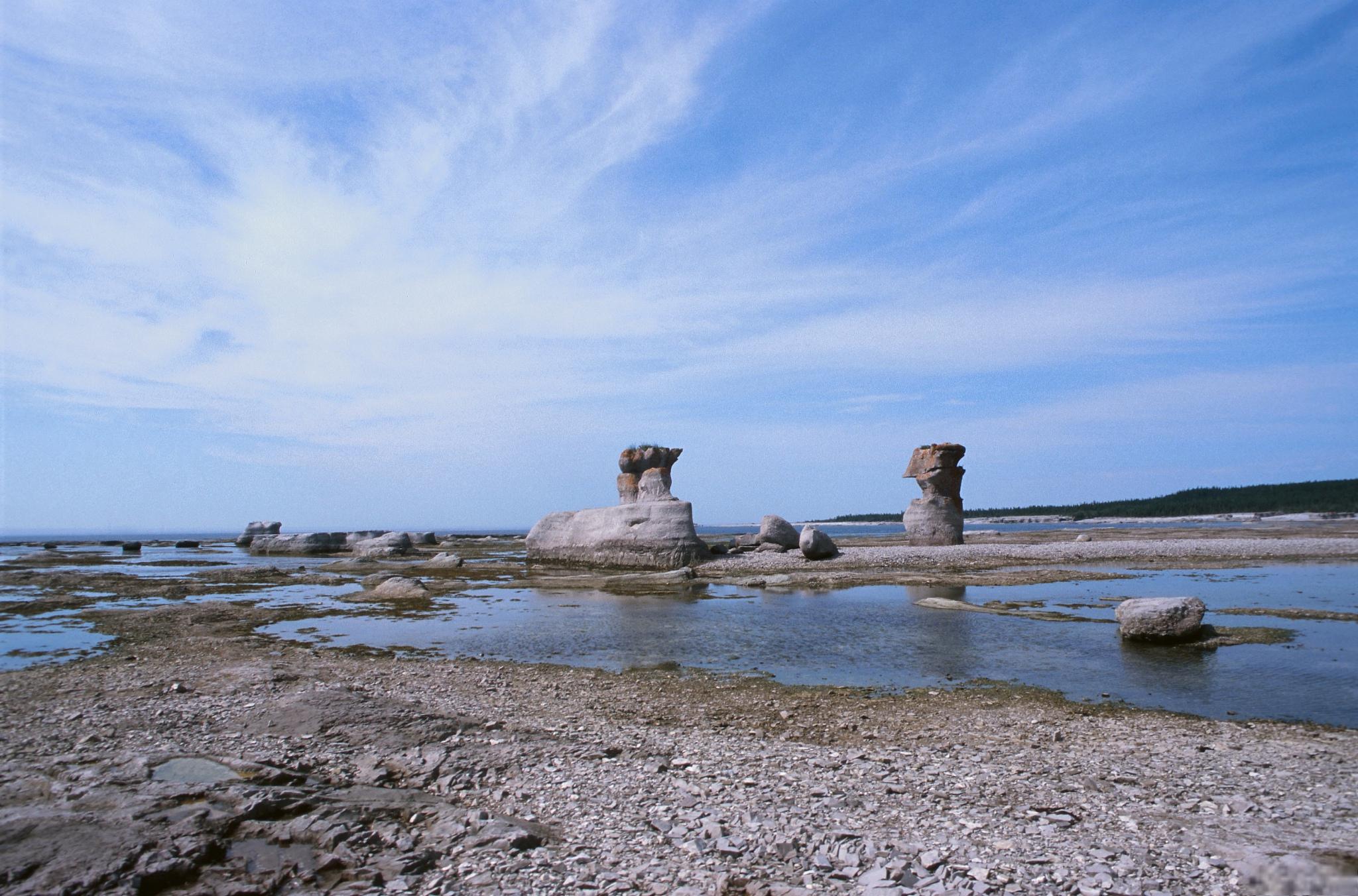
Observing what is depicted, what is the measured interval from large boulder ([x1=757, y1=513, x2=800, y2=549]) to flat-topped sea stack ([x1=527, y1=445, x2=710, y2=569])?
16.1 feet

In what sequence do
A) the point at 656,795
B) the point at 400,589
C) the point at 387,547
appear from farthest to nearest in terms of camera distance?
the point at 387,547 → the point at 400,589 → the point at 656,795

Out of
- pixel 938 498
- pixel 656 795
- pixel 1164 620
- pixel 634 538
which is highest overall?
pixel 938 498

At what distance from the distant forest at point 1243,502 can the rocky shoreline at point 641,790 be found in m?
113

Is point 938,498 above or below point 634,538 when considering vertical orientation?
above

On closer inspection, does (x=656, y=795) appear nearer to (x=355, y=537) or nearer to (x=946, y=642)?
(x=946, y=642)

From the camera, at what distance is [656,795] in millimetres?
6191

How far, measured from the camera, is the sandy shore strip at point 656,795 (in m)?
4.80

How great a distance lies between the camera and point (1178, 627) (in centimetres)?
1291

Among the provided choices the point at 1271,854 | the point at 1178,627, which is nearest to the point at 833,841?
the point at 1271,854

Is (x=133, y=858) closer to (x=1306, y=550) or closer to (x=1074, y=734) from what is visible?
(x=1074, y=734)

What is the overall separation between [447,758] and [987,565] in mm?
27091

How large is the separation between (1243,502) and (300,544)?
13005cm

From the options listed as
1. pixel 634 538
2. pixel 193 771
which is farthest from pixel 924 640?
pixel 634 538

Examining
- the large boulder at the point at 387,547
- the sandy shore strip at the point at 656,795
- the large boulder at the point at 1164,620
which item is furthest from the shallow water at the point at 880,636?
the large boulder at the point at 387,547
